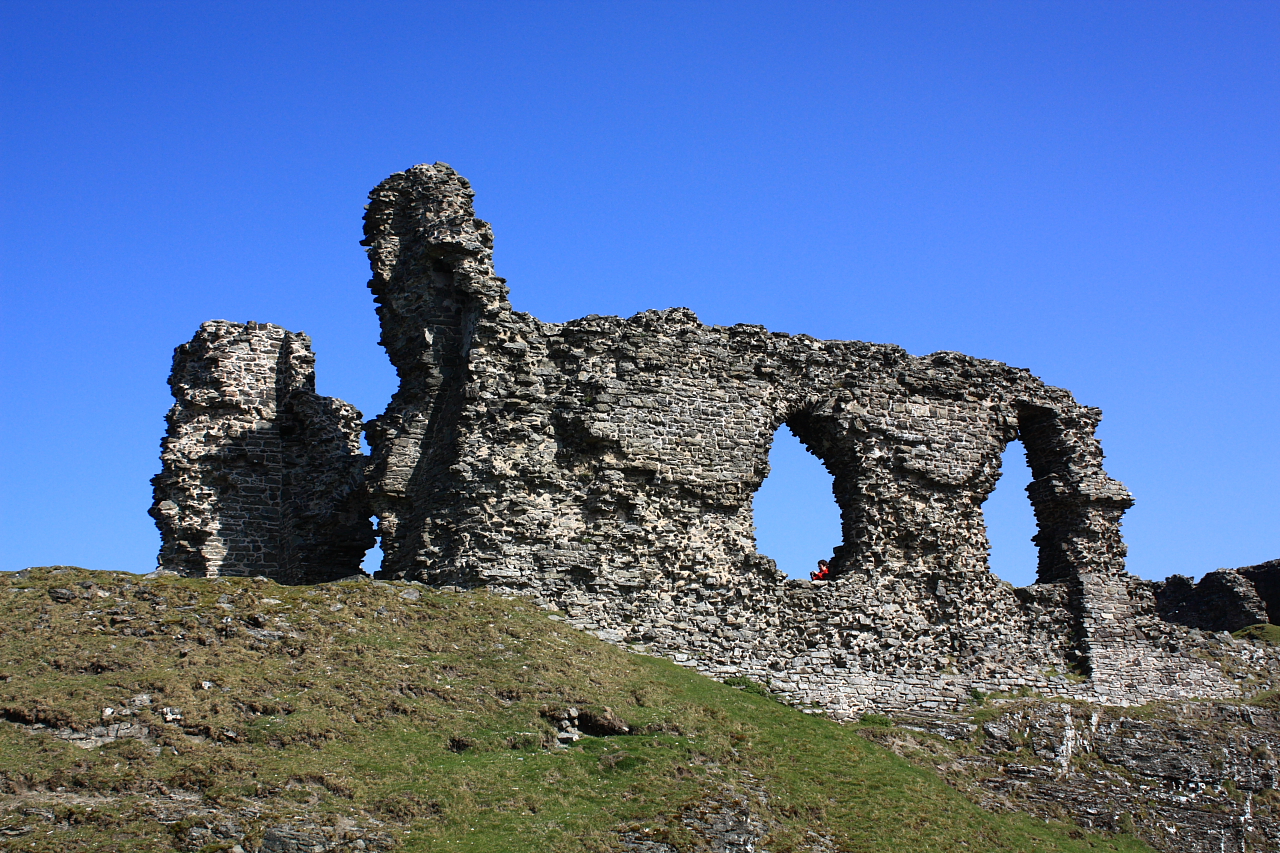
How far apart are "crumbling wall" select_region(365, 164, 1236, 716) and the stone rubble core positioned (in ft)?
0.13

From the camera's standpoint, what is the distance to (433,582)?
18.8 metres

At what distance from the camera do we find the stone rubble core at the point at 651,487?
19.1 m

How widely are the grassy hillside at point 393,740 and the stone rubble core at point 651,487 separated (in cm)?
139

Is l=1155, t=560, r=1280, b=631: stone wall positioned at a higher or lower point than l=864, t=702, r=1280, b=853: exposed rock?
higher

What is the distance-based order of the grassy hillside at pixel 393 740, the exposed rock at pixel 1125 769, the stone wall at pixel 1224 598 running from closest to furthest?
the grassy hillside at pixel 393 740 → the exposed rock at pixel 1125 769 → the stone wall at pixel 1224 598

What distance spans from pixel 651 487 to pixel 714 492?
106 cm

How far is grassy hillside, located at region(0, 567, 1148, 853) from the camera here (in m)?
11.7

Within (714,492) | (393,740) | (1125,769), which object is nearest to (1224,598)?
(1125,769)

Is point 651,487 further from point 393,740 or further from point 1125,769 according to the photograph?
point 1125,769

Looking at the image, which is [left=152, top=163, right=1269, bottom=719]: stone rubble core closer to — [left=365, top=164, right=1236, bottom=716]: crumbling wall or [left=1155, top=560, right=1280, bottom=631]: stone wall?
[left=365, top=164, right=1236, bottom=716]: crumbling wall

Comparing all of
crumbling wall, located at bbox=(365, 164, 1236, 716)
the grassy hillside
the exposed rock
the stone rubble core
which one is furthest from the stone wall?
the grassy hillside

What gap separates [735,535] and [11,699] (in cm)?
1098

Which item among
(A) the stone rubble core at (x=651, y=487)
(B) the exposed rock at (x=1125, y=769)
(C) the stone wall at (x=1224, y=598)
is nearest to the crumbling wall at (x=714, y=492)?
(A) the stone rubble core at (x=651, y=487)

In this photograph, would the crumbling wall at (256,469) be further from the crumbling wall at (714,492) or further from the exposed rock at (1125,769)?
the exposed rock at (1125,769)
